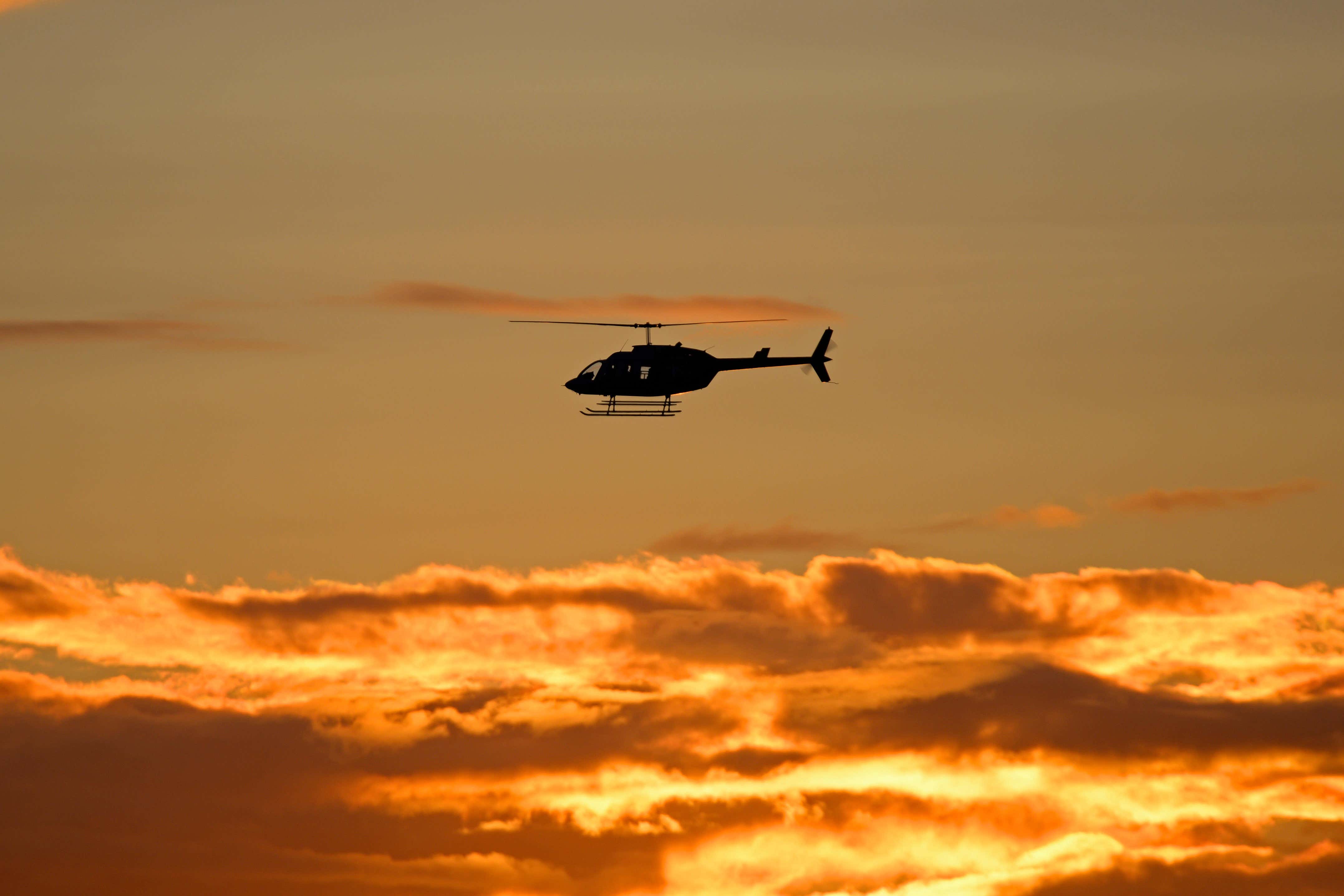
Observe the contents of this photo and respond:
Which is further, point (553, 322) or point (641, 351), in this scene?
point (641, 351)

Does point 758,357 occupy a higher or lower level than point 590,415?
higher

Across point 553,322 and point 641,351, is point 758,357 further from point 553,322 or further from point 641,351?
point 553,322

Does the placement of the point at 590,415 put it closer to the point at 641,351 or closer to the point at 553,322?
the point at 553,322

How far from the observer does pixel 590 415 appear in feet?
561

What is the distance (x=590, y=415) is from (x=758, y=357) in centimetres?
3171

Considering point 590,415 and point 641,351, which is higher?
point 641,351

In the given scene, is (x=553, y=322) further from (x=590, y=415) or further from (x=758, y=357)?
(x=758, y=357)

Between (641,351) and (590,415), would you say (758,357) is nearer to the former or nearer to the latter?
(641,351)

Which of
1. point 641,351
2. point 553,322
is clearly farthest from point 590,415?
point 641,351

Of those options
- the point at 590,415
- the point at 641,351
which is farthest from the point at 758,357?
the point at 590,415

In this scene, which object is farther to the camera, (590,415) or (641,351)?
(641,351)

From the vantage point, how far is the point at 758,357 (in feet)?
655

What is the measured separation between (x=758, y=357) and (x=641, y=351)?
1142cm

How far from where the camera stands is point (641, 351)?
193000 mm
